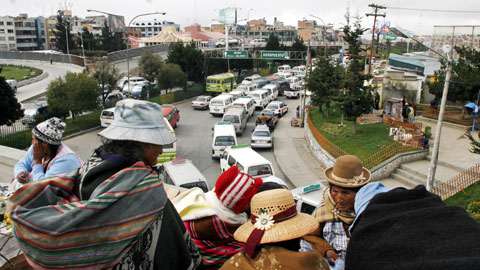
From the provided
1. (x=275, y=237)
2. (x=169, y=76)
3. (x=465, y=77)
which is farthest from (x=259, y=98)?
(x=275, y=237)

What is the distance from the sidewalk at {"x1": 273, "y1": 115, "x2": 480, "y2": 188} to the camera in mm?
16078

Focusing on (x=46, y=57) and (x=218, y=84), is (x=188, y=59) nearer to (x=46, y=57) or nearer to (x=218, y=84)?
(x=218, y=84)

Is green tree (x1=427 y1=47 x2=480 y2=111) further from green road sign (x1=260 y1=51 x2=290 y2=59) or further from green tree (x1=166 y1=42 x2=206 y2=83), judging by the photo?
green tree (x1=166 y1=42 x2=206 y2=83)

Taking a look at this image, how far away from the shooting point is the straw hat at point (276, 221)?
7.72ft

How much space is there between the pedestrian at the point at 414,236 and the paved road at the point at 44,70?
3516cm

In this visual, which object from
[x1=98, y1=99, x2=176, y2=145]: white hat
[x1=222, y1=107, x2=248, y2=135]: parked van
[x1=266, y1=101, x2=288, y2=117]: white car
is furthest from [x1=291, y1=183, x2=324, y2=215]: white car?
[x1=266, y1=101, x2=288, y2=117]: white car

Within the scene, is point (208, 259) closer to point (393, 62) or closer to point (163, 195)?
point (163, 195)

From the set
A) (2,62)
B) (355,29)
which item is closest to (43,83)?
(2,62)

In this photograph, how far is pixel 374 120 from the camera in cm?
2311

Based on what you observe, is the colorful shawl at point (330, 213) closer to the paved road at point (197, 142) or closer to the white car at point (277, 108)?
the paved road at point (197, 142)

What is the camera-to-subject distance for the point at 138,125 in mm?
2145

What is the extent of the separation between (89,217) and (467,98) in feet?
78.8

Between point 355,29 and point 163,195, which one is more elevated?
point 355,29

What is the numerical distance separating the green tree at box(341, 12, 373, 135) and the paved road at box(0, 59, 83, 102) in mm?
25141
